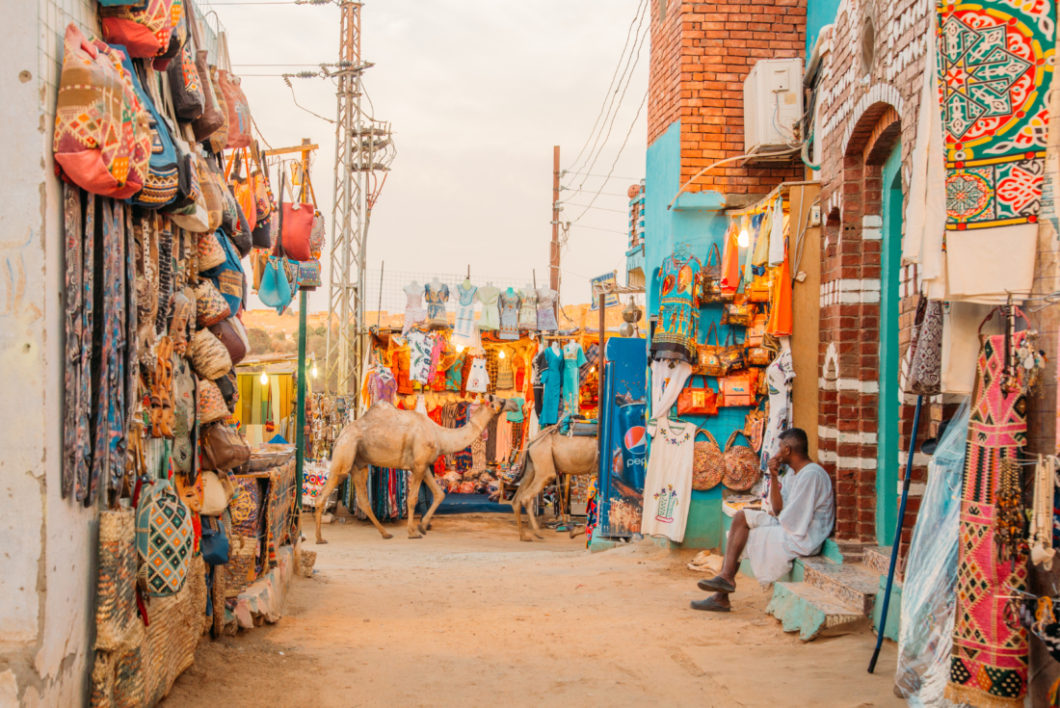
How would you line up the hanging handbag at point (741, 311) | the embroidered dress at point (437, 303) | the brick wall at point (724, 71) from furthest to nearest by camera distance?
the embroidered dress at point (437, 303) → the brick wall at point (724, 71) → the hanging handbag at point (741, 311)

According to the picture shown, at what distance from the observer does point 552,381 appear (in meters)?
16.4

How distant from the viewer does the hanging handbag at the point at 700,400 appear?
9.54m

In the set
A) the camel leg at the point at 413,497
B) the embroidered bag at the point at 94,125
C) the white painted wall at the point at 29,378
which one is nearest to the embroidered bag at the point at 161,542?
the white painted wall at the point at 29,378

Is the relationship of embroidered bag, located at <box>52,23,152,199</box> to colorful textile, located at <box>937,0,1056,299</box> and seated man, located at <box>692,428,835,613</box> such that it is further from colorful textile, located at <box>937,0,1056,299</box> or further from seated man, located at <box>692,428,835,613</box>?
seated man, located at <box>692,428,835,613</box>

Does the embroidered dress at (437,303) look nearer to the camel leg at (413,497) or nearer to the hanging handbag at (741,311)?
the camel leg at (413,497)

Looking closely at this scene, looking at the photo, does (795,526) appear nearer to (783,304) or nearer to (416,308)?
(783,304)

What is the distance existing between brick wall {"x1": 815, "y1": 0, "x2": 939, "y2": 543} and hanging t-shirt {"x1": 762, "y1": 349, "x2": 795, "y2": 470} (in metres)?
0.40

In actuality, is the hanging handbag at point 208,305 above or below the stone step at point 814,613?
above

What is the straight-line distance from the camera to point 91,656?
3643 mm

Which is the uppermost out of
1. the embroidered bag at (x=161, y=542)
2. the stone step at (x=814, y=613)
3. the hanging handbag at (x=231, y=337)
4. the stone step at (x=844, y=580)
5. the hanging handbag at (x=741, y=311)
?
the hanging handbag at (x=741, y=311)

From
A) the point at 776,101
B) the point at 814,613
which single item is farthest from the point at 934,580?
the point at 776,101

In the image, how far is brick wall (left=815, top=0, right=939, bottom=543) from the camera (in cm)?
667

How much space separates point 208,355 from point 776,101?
665 centimetres

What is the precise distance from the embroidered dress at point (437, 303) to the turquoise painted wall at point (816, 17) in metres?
8.76
